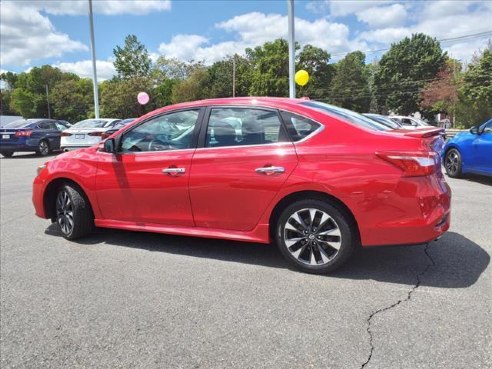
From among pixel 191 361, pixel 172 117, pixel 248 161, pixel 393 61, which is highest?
pixel 393 61

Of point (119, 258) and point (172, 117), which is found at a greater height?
point (172, 117)

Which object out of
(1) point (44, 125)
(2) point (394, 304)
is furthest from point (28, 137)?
(2) point (394, 304)

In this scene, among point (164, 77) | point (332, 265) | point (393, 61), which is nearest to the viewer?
point (332, 265)

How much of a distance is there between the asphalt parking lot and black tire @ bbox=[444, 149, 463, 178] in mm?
4768

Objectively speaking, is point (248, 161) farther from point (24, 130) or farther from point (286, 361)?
point (24, 130)

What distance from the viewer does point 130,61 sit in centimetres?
7956

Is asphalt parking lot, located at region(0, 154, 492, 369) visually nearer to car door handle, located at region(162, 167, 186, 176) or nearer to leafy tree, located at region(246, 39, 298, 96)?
car door handle, located at region(162, 167, 186, 176)

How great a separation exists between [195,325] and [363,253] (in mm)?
2166

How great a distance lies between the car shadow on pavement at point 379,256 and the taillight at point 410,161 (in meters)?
0.97

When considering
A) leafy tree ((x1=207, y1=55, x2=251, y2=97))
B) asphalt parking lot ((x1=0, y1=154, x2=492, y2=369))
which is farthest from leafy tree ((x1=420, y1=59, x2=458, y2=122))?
asphalt parking lot ((x1=0, y1=154, x2=492, y2=369))

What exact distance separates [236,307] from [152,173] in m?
1.87

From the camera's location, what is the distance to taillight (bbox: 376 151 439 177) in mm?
3730

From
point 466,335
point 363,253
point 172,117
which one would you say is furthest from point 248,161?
point 466,335

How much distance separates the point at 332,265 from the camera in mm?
4031
